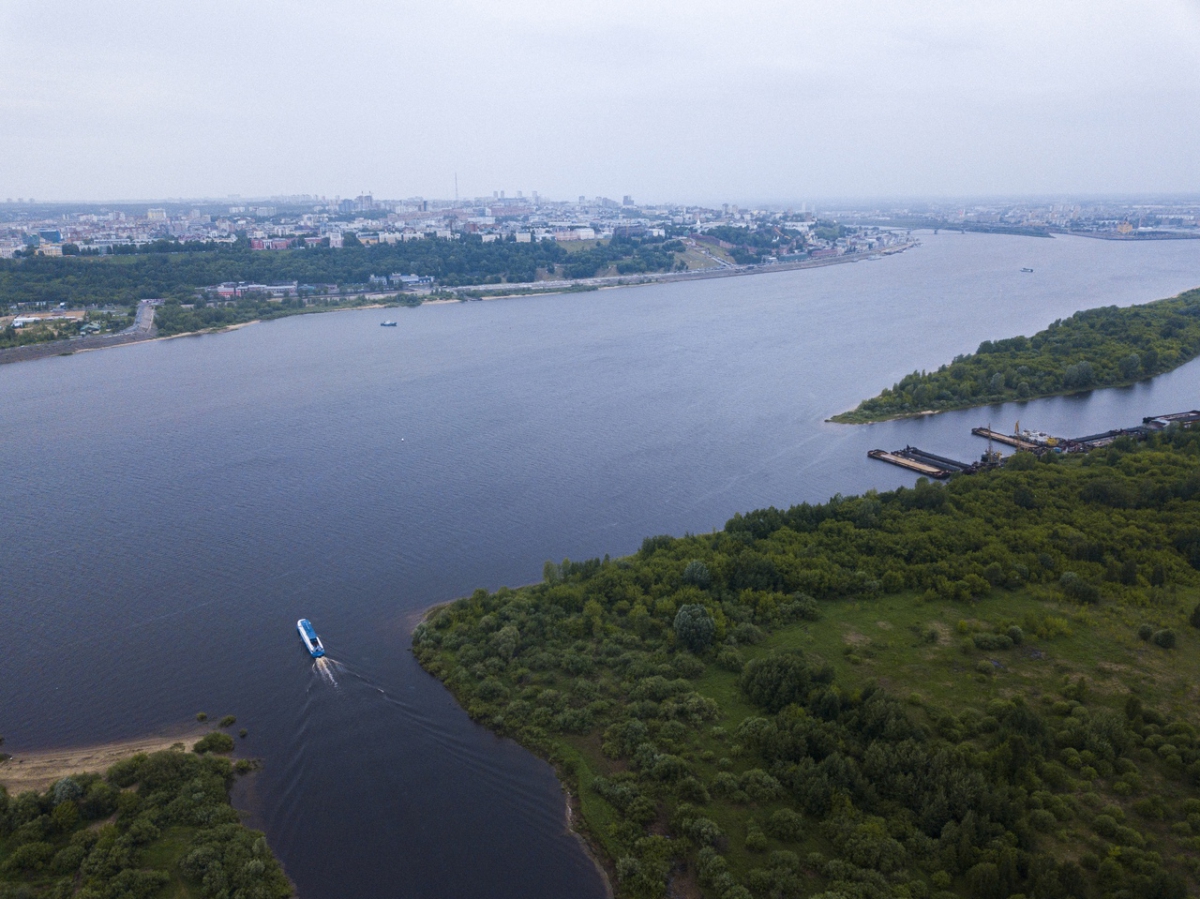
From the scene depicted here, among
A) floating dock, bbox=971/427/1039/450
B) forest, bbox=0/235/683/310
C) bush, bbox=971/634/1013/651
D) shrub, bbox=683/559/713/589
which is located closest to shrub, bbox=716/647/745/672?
shrub, bbox=683/559/713/589

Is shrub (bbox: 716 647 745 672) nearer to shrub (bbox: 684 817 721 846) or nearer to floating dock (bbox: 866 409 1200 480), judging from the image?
shrub (bbox: 684 817 721 846)

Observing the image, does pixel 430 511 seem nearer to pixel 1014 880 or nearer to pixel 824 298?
pixel 1014 880

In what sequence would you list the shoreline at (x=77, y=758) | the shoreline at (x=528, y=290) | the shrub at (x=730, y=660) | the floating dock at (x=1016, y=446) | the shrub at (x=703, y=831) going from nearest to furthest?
the shrub at (x=703, y=831)
the shoreline at (x=77, y=758)
the shrub at (x=730, y=660)
the floating dock at (x=1016, y=446)
the shoreline at (x=528, y=290)

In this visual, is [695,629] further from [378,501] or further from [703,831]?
[378,501]

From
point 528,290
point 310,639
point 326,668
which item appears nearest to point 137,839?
point 326,668

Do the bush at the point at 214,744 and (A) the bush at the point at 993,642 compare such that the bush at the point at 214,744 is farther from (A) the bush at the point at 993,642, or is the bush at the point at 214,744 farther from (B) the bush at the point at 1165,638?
(B) the bush at the point at 1165,638

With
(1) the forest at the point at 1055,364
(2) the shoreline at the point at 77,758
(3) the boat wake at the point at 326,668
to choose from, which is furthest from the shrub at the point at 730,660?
(1) the forest at the point at 1055,364

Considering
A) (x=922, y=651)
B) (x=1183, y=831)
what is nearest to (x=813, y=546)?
(x=922, y=651)
